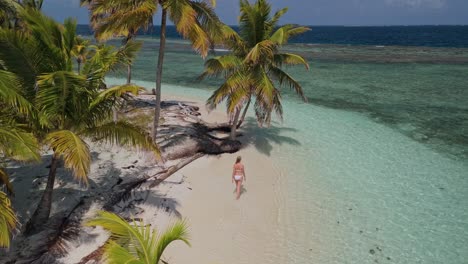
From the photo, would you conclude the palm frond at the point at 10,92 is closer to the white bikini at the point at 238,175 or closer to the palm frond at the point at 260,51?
the white bikini at the point at 238,175

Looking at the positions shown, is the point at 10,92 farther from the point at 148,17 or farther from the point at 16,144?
the point at 148,17

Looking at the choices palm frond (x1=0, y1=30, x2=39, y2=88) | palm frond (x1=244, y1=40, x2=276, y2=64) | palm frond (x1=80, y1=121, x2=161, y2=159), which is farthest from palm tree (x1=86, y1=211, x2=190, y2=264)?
palm frond (x1=244, y1=40, x2=276, y2=64)

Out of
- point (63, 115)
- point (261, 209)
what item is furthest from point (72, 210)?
point (261, 209)

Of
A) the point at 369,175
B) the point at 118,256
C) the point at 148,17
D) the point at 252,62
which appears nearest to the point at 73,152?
the point at 118,256

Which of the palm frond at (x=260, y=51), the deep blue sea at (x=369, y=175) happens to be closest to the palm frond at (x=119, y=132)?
the deep blue sea at (x=369, y=175)

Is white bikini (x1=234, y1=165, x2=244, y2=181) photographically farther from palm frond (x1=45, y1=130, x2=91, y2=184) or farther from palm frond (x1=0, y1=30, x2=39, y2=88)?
palm frond (x1=0, y1=30, x2=39, y2=88)

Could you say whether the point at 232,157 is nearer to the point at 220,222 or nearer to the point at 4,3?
the point at 220,222

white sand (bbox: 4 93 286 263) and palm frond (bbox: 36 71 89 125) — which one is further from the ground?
palm frond (bbox: 36 71 89 125)
